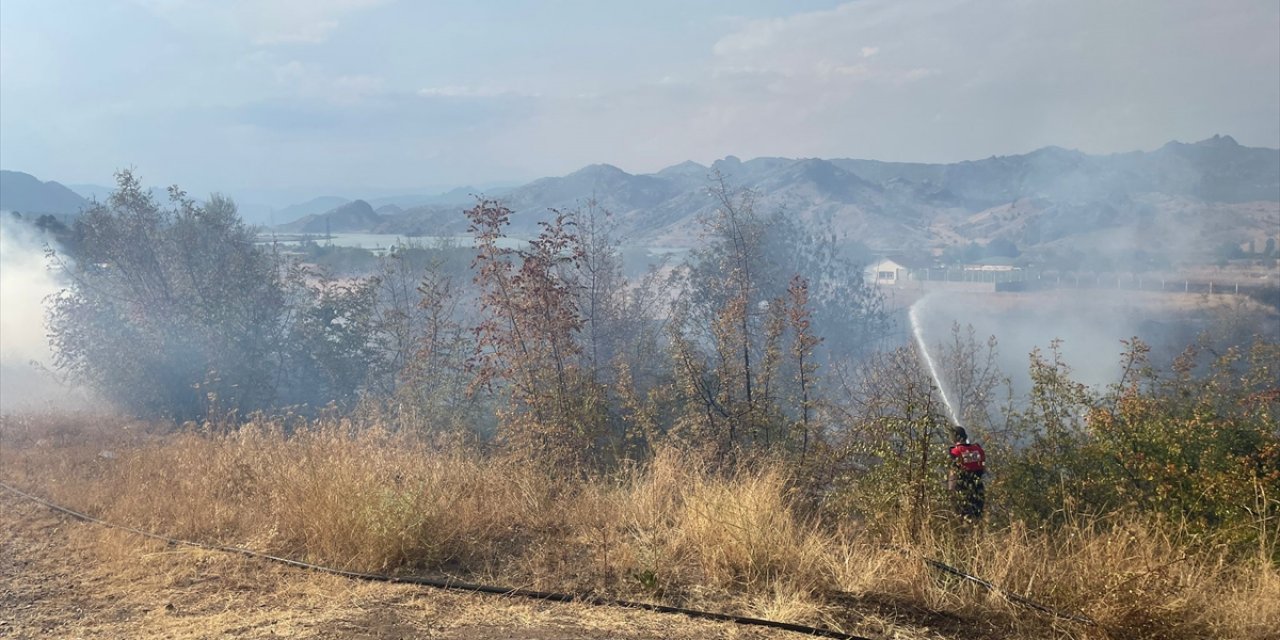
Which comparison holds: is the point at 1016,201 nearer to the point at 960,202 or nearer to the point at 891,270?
the point at 960,202

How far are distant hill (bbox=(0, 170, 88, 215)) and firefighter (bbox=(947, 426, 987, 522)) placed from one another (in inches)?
2511

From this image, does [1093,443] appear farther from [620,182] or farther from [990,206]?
[990,206]

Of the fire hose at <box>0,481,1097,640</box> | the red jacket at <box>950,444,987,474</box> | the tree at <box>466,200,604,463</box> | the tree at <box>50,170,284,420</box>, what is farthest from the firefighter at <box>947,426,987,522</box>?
the tree at <box>50,170,284,420</box>

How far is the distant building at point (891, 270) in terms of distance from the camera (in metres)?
57.8

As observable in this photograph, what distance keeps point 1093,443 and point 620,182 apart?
241 feet

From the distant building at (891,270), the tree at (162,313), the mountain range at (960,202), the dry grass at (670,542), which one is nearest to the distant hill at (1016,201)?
the mountain range at (960,202)

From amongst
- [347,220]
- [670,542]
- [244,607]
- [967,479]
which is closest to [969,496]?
[967,479]

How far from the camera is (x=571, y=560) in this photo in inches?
249

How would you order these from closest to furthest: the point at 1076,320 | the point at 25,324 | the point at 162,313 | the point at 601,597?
the point at 601,597, the point at 162,313, the point at 25,324, the point at 1076,320

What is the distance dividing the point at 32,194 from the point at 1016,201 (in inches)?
3572

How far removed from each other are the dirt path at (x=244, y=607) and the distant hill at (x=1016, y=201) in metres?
43.4

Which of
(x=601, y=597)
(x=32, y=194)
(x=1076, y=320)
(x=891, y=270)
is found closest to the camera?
(x=601, y=597)

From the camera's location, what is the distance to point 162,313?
22609 mm

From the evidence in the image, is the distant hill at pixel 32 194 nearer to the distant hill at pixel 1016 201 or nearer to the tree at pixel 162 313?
the distant hill at pixel 1016 201
